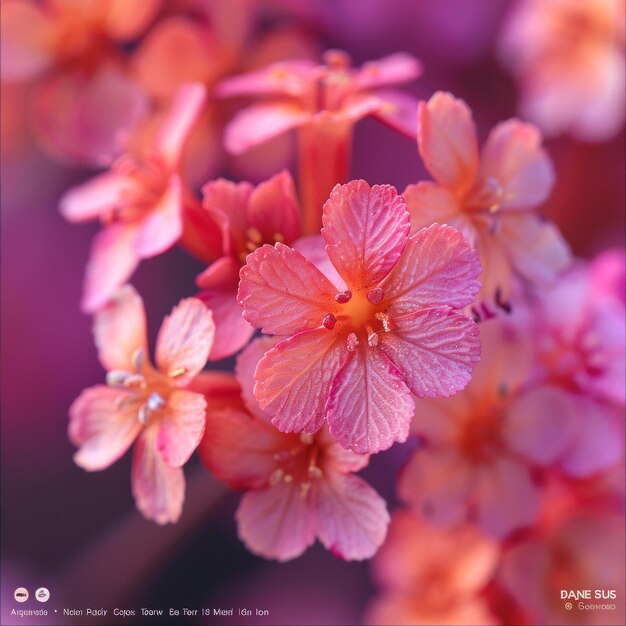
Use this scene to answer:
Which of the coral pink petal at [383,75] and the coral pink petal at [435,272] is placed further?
the coral pink petal at [383,75]

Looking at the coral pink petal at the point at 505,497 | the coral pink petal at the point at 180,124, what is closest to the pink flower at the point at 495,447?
the coral pink petal at the point at 505,497

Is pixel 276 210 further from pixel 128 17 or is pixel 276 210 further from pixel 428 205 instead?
pixel 128 17

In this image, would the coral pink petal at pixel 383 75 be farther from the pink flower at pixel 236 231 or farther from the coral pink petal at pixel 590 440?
the coral pink petal at pixel 590 440

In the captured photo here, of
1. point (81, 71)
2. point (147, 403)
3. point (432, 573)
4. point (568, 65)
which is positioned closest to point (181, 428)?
point (147, 403)

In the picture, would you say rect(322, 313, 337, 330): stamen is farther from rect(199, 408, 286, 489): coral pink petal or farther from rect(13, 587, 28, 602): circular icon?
rect(13, 587, 28, 602): circular icon

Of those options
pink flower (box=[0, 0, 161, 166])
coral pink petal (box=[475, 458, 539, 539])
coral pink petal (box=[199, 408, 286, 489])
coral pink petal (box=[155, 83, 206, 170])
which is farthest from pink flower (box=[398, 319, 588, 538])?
pink flower (box=[0, 0, 161, 166])

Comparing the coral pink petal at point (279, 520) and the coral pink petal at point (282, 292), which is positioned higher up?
the coral pink petal at point (282, 292)
